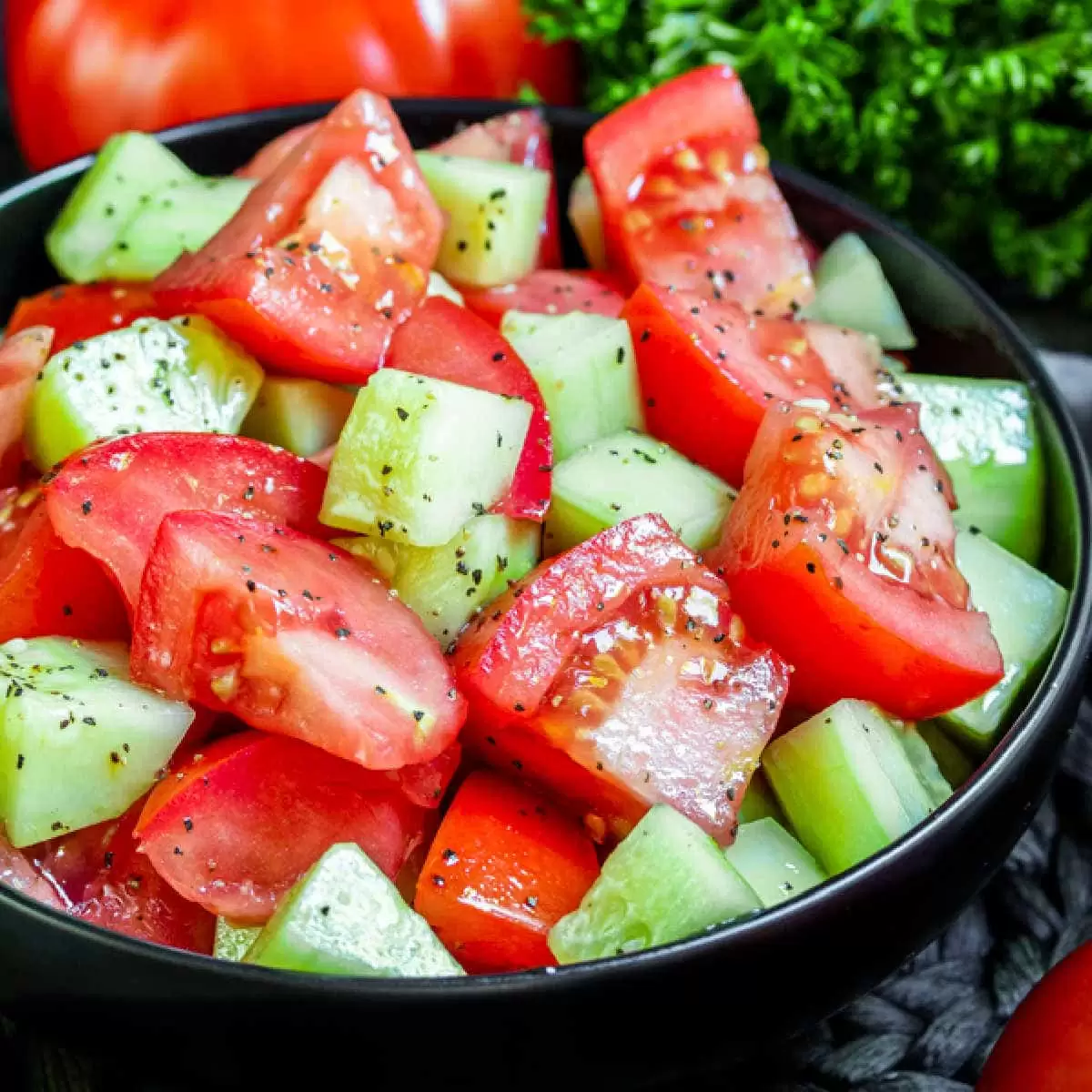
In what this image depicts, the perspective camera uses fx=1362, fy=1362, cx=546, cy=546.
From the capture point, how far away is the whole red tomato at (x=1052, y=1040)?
1313 mm

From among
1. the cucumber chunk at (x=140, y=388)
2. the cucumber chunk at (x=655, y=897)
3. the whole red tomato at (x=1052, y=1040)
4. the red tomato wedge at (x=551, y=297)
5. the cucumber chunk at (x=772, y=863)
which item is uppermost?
the cucumber chunk at (x=140, y=388)

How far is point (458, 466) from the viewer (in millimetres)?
1330

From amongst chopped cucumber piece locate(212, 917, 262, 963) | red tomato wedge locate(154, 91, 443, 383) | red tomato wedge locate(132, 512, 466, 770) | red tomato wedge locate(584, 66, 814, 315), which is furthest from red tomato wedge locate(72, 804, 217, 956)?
red tomato wedge locate(584, 66, 814, 315)

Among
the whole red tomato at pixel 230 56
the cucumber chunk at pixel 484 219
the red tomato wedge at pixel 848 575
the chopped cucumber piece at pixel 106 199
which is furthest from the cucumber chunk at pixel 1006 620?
the whole red tomato at pixel 230 56

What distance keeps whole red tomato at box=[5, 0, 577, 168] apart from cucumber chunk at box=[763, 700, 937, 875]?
6.32ft

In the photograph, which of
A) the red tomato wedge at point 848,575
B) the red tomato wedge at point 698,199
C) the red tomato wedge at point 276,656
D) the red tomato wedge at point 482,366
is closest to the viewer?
the red tomato wedge at point 276,656

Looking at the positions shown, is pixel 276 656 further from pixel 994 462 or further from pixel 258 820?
pixel 994 462

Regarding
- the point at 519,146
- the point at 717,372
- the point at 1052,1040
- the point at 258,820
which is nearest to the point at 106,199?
the point at 519,146

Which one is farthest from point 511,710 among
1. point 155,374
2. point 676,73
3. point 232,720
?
point 676,73

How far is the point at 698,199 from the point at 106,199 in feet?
2.56

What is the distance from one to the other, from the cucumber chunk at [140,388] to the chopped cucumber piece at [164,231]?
22 centimetres

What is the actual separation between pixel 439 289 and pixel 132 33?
4.83 ft

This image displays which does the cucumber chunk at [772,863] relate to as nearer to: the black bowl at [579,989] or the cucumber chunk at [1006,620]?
the black bowl at [579,989]

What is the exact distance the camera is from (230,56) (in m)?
2.74
